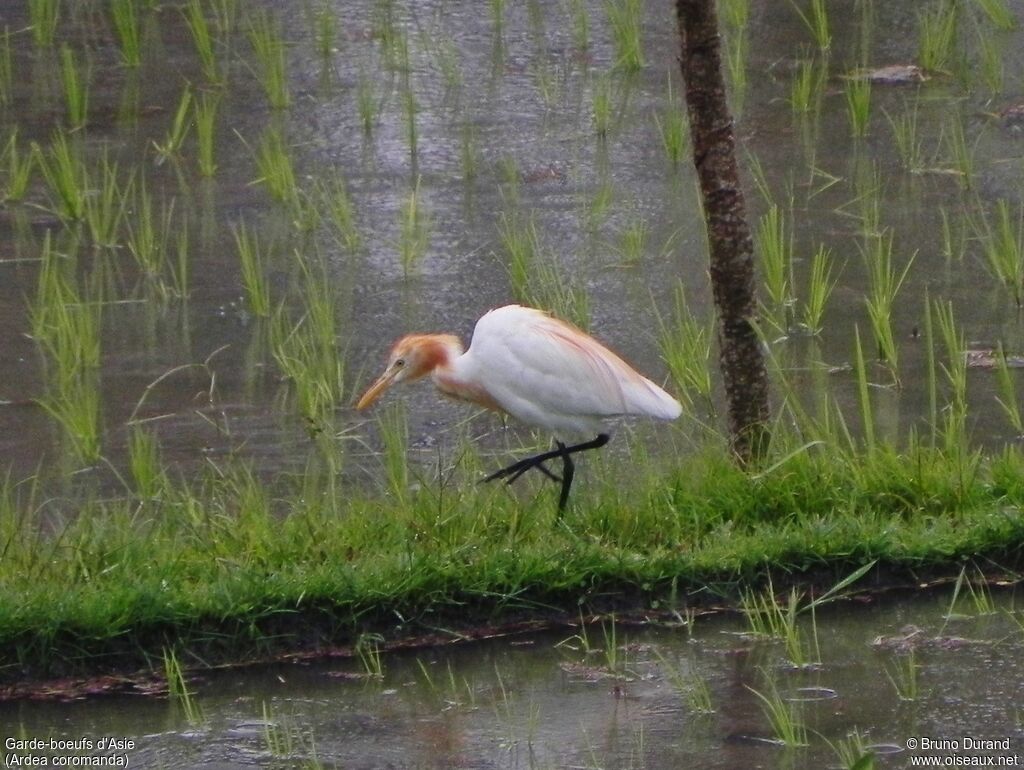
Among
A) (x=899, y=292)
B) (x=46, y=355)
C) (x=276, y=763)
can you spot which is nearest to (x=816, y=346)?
(x=899, y=292)

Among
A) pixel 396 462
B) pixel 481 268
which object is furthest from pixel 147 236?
pixel 396 462

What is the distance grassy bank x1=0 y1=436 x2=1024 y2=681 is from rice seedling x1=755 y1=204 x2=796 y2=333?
43.8 inches

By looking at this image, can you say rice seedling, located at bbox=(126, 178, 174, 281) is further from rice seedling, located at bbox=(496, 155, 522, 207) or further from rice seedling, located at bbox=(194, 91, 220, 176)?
rice seedling, located at bbox=(496, 155, 522, 207)

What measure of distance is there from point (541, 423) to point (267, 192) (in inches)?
Answer: 123

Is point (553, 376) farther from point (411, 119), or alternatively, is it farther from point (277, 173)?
point (411, 119)

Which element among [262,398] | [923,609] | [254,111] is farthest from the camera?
[254,111]

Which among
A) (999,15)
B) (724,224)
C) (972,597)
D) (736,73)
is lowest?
(972,597)

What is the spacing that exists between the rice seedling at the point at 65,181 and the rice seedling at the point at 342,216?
3.14 ft

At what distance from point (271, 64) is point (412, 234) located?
2067 millimetres

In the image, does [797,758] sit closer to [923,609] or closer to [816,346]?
[923,609]

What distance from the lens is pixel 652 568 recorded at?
4102 mm

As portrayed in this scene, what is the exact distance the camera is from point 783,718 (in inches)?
128

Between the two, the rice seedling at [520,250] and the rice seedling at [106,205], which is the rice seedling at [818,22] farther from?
the rice seedling at [106,205]

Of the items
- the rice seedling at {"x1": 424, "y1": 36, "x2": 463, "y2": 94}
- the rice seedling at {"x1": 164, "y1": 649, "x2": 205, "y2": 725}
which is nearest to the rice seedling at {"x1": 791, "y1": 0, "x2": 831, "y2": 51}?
the rice seedling at {"x1": 424, "y1": 36, "x2": 463, "y2": 94}
